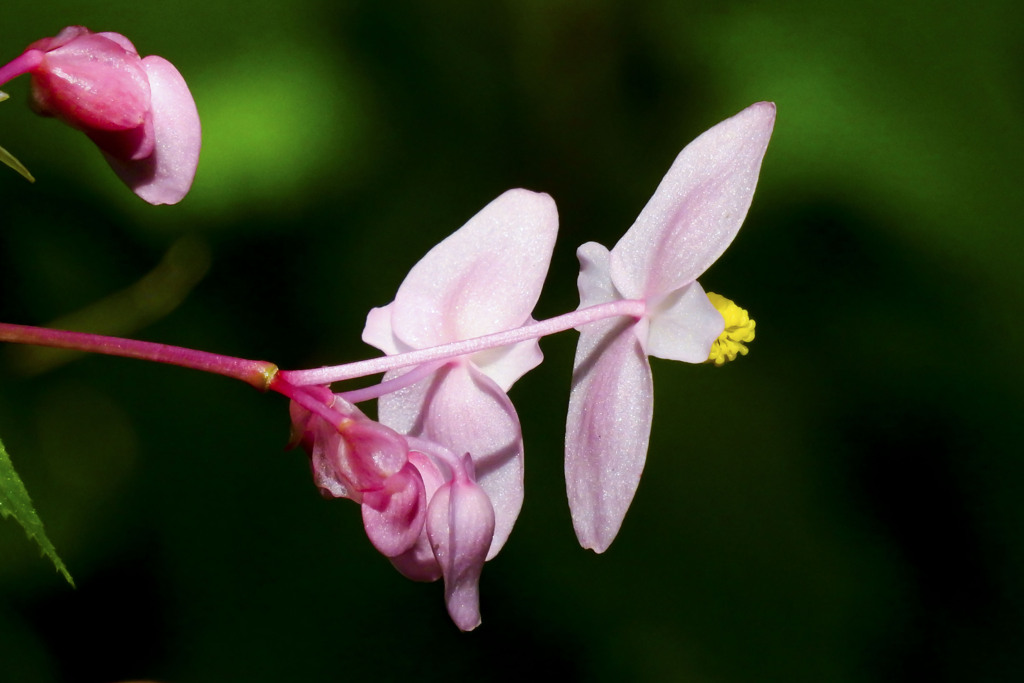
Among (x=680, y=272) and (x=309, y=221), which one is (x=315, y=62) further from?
(x=680, y=272)

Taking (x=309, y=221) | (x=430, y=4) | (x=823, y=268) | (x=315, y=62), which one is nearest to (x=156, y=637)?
(x=309, y=221)

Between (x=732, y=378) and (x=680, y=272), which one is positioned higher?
(x=680, y=272)

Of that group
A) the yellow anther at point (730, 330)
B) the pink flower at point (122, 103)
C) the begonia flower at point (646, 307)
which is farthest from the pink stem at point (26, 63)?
the yellow anther at point (730, 330)

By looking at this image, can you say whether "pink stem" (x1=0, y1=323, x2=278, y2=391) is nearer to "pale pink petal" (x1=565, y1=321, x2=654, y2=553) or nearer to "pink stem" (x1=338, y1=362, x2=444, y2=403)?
"pink stem" (x1=338, y1=362, x2=444, y2=403)

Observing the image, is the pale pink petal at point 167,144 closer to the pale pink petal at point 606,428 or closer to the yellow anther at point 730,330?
the pale pink petal at point 606,428

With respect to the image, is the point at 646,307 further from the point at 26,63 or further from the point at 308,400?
the point at 26,63

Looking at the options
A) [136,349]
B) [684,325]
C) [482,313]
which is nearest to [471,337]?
[482,313]
